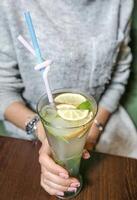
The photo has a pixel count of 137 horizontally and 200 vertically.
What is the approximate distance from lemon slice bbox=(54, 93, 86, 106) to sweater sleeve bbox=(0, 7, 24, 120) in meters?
0.31

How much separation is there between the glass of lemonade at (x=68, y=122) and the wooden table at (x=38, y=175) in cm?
4

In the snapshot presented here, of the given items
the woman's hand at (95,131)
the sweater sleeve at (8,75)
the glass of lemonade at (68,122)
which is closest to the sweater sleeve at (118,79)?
the woman's hand at (95,131)

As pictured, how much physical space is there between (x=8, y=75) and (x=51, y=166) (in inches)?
14.1

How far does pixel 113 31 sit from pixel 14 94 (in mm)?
328

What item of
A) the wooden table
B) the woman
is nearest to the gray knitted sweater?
the woman

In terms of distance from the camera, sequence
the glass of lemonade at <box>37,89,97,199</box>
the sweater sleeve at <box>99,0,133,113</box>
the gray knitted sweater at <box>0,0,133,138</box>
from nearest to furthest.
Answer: the glass of lemonade at <box>37,89,97,199</box> → the gray knitted sweater at <box>0,0,133,138</box> → the sweater sleeve at <box>99,0,133,113</box>

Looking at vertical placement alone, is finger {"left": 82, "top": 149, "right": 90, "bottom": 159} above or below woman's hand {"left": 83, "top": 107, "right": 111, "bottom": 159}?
above

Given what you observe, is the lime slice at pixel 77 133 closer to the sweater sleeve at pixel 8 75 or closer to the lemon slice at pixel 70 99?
the lemon slice at pixel 70 99

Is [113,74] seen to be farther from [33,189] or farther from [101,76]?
[33,189]

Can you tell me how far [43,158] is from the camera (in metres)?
0.70

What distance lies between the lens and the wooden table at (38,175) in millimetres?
674

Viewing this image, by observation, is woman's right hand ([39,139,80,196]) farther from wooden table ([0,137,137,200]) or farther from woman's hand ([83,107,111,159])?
woman's hand ([83,107,111,159])

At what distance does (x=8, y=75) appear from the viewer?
95 cm

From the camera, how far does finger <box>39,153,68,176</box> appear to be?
26.6 inches
